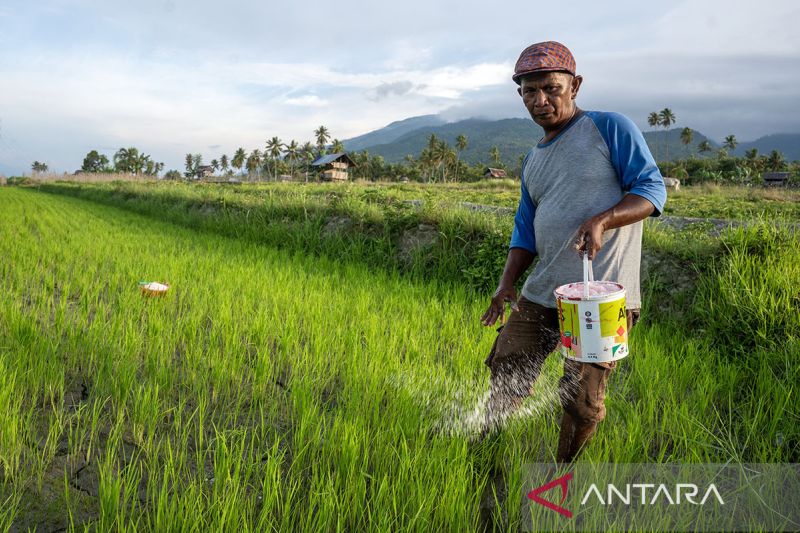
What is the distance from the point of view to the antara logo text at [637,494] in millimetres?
1591

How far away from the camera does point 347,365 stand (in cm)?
253

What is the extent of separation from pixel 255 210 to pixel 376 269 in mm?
3474

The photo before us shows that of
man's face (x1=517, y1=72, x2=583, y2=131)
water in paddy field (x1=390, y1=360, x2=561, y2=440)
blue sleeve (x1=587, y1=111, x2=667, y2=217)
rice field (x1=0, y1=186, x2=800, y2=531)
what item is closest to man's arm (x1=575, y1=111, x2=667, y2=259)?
blue sleeve (x1=587, y1=111, x2=667, y2=217)

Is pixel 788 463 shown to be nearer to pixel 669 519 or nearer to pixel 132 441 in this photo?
pixel 669 519

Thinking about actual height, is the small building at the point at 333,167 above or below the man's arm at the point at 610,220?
above

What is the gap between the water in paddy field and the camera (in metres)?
1.99

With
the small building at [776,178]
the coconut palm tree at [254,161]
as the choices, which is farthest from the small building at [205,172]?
the small building at [776,178]

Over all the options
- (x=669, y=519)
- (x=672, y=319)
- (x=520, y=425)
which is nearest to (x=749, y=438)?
(x=669, y=519)

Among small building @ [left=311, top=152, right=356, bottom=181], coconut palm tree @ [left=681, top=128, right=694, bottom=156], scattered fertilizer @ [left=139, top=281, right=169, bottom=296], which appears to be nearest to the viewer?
scattered fertilizer @ [left=139, top=281, right=169, bottom=296]

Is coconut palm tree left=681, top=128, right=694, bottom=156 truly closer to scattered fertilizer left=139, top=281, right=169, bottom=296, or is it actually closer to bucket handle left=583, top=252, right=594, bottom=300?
scattered fertilizer left=139, top=281, right=169, bottom=296

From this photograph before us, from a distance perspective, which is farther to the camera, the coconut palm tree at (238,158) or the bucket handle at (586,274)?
the coconut palm tree at (238,158)

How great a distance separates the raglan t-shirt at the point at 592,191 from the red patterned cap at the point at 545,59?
201 millimetres

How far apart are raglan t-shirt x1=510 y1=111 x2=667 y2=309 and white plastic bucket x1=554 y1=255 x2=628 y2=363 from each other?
0.73ft

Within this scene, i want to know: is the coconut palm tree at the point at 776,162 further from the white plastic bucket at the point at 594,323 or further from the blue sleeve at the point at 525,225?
the white plastic bucket at the point at 594,323
